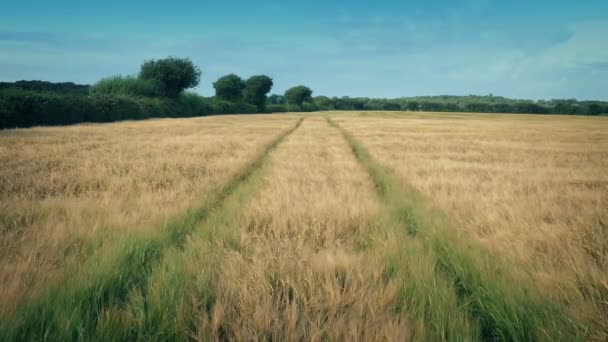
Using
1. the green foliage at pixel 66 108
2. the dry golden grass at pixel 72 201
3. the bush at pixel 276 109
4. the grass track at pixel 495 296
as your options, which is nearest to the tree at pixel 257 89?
the bush at pixel 276 109

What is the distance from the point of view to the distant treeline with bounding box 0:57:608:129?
24.6 meters

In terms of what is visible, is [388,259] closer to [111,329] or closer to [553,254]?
[553,254]

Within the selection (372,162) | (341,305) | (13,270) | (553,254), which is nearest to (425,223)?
(553,254)

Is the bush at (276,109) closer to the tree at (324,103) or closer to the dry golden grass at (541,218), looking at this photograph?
the tree at (324,103)

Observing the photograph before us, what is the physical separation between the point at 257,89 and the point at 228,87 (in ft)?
44.5

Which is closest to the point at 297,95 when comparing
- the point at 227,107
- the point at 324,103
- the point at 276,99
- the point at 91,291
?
the point at 324,103

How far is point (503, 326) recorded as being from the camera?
5.01 ft

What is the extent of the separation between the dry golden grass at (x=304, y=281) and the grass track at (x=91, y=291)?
21.4 inches

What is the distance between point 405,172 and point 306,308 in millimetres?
5475

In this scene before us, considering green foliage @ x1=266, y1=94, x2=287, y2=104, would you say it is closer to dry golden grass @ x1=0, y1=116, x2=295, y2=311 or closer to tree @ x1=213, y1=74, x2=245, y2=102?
tree @ x1=213, y1=74, x2=245, y2=102

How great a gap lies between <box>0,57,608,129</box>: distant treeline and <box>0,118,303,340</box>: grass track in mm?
27681

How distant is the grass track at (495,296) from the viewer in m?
1.45

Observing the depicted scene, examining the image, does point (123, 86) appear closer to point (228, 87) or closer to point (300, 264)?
point (228, 87)

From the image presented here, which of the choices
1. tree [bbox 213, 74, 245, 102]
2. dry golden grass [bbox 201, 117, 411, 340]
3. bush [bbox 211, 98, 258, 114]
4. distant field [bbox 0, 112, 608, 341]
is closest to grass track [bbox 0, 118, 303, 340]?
distant field [bbox 0, 112, 608, 341]
